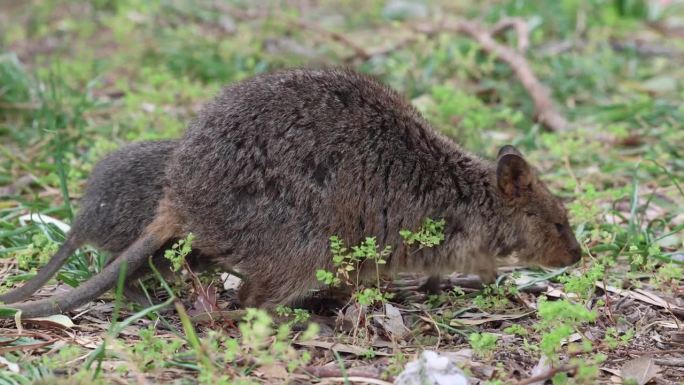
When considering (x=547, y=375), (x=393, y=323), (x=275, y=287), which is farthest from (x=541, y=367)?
(x=275, y=287)

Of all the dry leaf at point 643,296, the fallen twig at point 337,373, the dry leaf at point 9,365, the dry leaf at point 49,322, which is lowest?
the dry leaf at point 9,365

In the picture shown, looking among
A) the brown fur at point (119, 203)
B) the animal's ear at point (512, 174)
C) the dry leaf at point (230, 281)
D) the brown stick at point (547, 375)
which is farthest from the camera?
the dry leaf at point (230, 281)

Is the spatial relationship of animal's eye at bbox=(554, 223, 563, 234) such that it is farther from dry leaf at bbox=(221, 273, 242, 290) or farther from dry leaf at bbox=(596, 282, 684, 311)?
dry leaf at bbox=(221, 273, 242, 290)

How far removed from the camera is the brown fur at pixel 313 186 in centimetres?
453

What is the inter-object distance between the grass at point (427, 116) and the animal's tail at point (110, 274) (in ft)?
0.45

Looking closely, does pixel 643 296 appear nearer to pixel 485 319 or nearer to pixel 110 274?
pixel 485 319

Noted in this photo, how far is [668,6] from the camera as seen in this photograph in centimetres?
1131

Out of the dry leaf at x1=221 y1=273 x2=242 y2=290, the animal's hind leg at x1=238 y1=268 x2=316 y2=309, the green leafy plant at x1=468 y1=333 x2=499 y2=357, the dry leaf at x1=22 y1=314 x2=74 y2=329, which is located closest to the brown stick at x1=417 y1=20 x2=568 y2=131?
the dry leaf at x1=221 y1=273 x2=242 y2=290

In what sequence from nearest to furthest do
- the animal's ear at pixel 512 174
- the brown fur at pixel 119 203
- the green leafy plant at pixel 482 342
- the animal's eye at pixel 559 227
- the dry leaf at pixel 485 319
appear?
the green leafy plant at pixel 482 342 < the dry leaf at pixel 485 319 < the animal's ear at pixel 512 174 < the brown fur at pixel 119 203 < the animal's eye at pixel 559 227

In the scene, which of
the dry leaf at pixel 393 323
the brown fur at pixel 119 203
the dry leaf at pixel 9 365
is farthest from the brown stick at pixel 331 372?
the brown fur at pixel 119 203

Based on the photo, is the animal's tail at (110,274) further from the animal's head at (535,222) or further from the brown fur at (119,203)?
the animal's head at (535,222)

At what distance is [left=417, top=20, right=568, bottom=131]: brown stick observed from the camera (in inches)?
309

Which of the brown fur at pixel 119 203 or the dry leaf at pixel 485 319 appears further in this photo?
the brown fur at pixel 119 203

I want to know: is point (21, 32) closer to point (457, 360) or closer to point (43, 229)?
point (43, 229)
